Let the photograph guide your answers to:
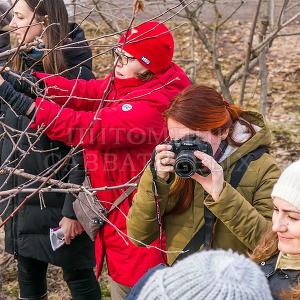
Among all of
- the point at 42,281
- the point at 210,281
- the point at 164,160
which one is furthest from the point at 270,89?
the point at 210,281

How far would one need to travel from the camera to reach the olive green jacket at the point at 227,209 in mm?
2215

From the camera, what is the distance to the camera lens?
2.19 meters

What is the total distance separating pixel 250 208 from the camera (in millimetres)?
2230

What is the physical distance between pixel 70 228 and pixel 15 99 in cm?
74

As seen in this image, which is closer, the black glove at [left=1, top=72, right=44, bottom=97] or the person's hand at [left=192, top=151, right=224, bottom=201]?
the person's hand at [left=192, top=151, right=224, bottom=201]

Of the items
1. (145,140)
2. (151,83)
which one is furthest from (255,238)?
(151,83)

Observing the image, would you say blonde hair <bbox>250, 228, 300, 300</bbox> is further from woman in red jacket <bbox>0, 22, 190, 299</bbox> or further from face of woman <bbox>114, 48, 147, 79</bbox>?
face of woman <bbox>114, 48, 147, 79</bbox>

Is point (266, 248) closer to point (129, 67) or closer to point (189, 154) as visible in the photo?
point (189, 154)

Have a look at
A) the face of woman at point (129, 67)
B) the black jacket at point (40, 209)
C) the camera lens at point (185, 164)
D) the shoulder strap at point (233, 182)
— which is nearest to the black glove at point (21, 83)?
the black jacket at point (40, 209)

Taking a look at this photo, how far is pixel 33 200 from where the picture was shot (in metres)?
3.05

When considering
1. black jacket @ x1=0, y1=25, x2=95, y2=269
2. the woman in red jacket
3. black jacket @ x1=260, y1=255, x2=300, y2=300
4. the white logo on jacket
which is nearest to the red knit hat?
the woman in red jacket

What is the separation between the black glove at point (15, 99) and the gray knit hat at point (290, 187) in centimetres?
114

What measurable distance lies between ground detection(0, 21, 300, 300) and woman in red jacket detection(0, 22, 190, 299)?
1.17m

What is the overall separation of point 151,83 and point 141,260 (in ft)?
2.59
